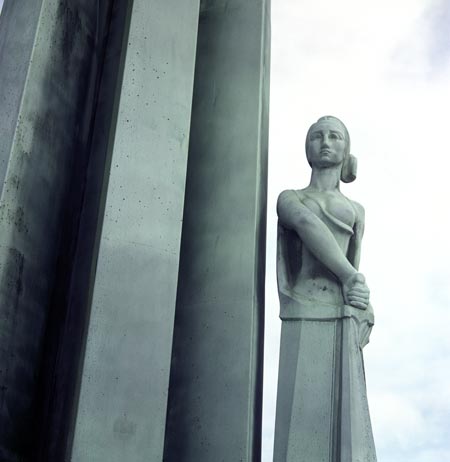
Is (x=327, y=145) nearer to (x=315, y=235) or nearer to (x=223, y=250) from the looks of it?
(x=315, y=235)

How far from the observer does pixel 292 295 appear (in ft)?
34.5

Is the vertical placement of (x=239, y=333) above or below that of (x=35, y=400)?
above

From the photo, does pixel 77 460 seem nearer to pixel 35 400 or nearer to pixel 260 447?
pixel 35 400

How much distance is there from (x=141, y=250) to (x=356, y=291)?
8.12 ft

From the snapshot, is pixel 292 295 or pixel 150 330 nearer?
pixel 150 330

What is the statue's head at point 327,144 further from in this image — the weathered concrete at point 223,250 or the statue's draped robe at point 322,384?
the statue's draped robe at point 322,384

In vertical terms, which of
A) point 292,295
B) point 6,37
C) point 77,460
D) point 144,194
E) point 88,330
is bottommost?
point 77,460

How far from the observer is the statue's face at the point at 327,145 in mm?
A: 11359

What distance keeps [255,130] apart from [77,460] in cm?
486

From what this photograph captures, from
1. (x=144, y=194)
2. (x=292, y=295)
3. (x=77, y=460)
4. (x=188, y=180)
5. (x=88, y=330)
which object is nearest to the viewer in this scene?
(x=77, y=460)

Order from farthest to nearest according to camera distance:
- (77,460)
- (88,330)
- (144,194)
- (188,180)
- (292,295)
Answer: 1. (188,180)
2. (292,295)
3. (144,194)
4. (88,330)
5. (77,460)

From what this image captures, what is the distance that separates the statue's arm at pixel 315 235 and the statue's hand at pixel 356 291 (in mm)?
54

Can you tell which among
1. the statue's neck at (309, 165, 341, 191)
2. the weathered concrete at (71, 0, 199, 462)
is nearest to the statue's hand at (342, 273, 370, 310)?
the statue's neck at (309, 165, 341, 191)

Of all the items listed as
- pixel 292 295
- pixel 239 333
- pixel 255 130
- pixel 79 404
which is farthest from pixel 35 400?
pixel 255 130
